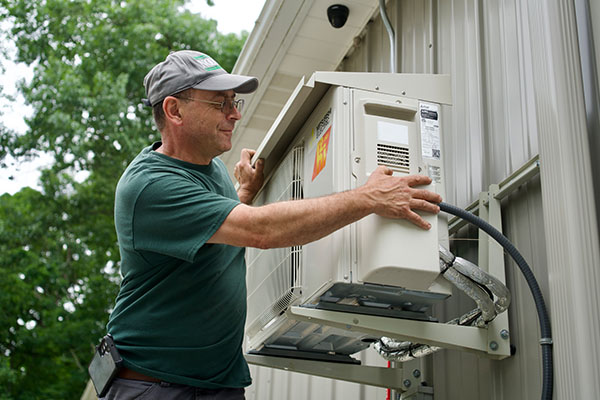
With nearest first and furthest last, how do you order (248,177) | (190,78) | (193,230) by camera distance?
(193,230) < (190,78) < (248,177)

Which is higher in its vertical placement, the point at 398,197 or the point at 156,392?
the point at 398,197

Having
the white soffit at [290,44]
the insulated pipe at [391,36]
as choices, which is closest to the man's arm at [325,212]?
the insulated pipe at [391,36]

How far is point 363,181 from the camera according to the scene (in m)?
2.29

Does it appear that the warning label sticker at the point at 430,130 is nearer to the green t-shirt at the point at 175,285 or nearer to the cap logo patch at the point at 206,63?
the green t-shirt at the point at 175,285

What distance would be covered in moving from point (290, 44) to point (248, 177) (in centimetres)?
227

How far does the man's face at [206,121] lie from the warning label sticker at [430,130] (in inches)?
30.9

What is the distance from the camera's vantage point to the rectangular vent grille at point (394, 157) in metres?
2.33

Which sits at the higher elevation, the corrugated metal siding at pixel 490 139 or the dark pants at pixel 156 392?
the corrugated metal siding at pixel 490 139

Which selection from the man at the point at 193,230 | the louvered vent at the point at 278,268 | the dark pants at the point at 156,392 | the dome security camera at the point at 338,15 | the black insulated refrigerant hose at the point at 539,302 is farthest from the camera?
the dome security camera at the point at 338,15

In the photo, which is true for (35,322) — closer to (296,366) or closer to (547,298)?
(296,366)

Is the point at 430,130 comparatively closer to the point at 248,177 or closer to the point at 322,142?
the point at 322,142

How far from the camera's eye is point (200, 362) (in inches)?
100

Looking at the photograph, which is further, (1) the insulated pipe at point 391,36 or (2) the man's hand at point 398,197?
(1) the insulated pipe at point 391,36

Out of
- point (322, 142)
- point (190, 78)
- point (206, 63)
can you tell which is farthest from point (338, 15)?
point (322, 142)
